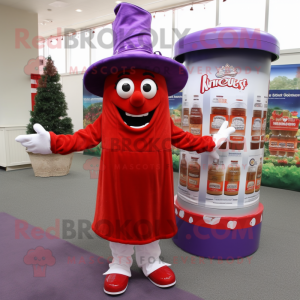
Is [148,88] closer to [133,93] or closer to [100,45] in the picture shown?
[133,93]

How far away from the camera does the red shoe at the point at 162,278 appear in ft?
5.40

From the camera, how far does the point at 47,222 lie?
2588mm

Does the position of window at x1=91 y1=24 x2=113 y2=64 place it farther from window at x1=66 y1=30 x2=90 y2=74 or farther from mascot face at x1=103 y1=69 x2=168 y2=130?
mascot face at x1=103 y1=69 x2=168 y2=130

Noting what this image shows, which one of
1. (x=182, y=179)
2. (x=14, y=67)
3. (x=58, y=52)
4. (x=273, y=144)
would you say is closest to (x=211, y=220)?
(x=182, y=179)

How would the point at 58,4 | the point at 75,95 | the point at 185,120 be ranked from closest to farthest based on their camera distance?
the point at 185,120 → the point at 58,4 → the point at 75,95

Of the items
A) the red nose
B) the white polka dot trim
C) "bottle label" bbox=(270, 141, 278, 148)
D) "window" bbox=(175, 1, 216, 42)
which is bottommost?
the white polka dot trim

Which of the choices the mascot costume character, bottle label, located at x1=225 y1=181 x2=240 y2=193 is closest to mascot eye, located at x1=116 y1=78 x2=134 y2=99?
the mascot costume character

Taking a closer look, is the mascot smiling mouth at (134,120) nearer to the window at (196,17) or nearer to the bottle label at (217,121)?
the bottle label at (217,121)

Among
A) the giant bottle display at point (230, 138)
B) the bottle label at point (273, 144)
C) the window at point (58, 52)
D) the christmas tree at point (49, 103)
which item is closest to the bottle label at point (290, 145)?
the bottle label at point (273, 144)

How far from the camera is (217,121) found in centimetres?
189

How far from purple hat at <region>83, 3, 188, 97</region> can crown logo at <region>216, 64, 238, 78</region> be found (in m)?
0.34

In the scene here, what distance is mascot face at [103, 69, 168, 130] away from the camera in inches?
58.9

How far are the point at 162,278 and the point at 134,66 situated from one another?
1.22 m

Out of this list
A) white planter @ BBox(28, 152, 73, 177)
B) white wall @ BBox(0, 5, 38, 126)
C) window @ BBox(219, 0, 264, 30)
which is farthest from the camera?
white wall @ BBox(0, 5, 38, 126)
